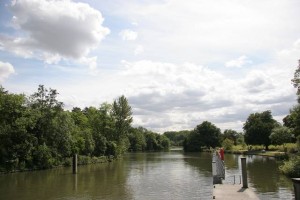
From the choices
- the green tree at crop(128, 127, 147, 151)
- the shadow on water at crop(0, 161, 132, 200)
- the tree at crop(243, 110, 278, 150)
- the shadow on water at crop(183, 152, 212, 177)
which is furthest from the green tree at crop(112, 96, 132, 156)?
the green tree at crop(128, 127, 147, 151)

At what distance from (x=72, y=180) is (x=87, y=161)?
25.8m

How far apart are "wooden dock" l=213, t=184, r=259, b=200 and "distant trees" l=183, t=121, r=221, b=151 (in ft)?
380

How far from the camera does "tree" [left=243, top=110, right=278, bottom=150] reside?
92812mm

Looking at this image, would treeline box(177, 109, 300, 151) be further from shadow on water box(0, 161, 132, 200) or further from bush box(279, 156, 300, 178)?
shadow on water box(0, 161, 132, 200)

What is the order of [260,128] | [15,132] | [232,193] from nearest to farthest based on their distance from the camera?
1. [232,193]
2. [15,132]
3. [260,128]

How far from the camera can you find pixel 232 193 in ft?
66.9

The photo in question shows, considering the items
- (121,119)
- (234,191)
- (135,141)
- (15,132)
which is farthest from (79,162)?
(135,141)

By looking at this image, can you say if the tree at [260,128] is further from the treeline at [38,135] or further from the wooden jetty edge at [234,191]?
the wooden jetty edge at [234,191]

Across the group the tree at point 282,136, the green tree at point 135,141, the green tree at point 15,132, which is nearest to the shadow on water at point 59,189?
the green tree at point 15,132

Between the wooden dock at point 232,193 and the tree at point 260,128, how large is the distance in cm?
7334

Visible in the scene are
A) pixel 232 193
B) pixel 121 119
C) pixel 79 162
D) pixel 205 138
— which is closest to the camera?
pixel 232 193

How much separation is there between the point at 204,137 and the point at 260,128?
45722mm

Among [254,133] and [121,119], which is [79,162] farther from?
[254,133]

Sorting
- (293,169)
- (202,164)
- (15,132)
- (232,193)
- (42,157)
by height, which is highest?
(15,132)
